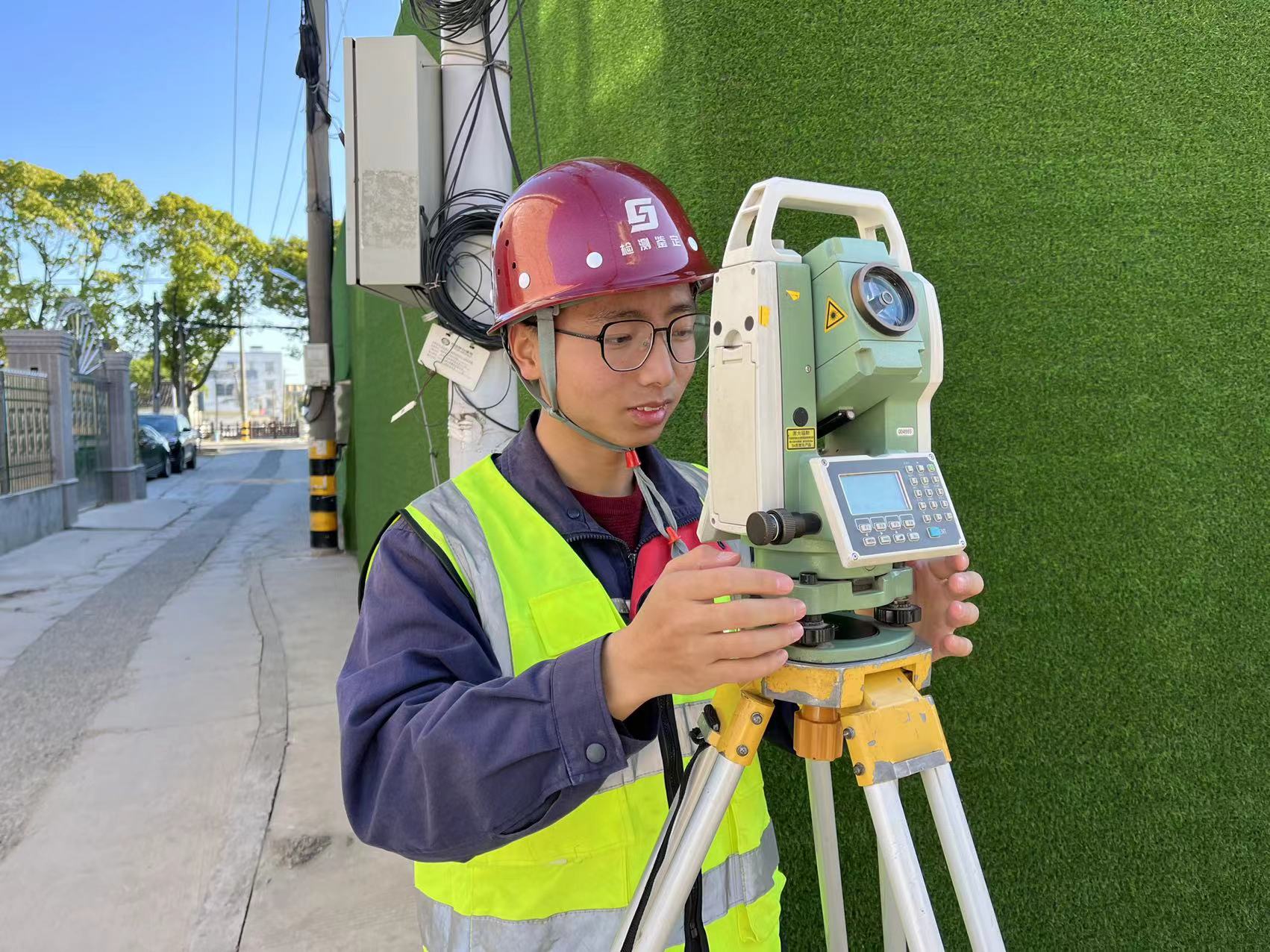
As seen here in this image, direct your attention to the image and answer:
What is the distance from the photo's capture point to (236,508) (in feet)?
46.2

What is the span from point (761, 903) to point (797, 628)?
0.70m

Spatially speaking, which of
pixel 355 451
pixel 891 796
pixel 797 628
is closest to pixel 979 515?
pixel 891 796

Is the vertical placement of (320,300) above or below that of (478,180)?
above

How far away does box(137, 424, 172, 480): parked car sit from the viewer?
18.9m

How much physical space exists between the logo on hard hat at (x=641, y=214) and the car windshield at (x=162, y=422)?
23.2 meters

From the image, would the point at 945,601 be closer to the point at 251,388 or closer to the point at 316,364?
the point at 316,364

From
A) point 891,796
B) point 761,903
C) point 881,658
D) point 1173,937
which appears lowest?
point 1173,937

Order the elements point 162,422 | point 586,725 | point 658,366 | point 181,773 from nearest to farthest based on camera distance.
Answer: point 586,725 < point 658,366 < point 181,773 < point 162,422

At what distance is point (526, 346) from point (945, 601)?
0.72 metres

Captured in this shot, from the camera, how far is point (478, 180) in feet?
7.14

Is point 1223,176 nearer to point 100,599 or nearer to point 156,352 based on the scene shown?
point 100,599

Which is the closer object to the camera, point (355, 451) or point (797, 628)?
point (797, 628)

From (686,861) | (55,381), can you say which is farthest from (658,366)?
(55,381)

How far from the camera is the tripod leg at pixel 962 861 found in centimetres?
89
